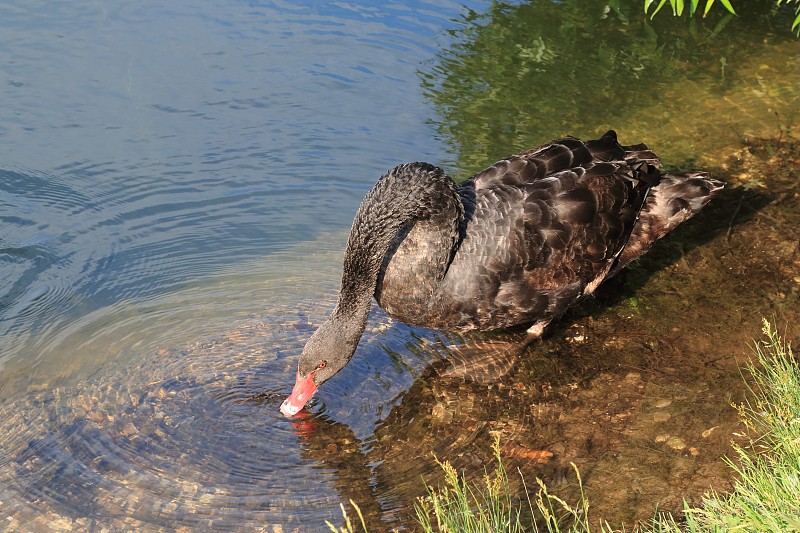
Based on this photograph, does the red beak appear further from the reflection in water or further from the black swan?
the reflection in water

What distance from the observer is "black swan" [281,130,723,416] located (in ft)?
18.1

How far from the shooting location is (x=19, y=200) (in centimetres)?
764

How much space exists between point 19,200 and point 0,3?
452 centimetres

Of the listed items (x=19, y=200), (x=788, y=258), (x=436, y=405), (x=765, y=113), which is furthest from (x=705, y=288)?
(x=19, y=200)

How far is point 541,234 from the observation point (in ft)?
19.4

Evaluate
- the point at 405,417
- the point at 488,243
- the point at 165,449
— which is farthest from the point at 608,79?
the point at 165,449

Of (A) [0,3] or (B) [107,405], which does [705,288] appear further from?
(A) [0,3]

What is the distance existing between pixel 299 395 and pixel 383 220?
1264 mm

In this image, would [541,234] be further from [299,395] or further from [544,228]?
[299,395]

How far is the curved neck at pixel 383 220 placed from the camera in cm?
549

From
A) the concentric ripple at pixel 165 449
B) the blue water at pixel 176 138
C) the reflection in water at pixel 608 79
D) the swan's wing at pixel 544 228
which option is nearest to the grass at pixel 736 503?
the concentric ripple at pixel 165 449

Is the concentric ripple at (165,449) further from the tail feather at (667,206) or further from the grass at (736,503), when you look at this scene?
the tail feather at (667,206)

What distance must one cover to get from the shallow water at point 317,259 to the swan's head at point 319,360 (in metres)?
0.19

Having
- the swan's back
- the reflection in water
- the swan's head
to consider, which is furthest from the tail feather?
the swan's head
